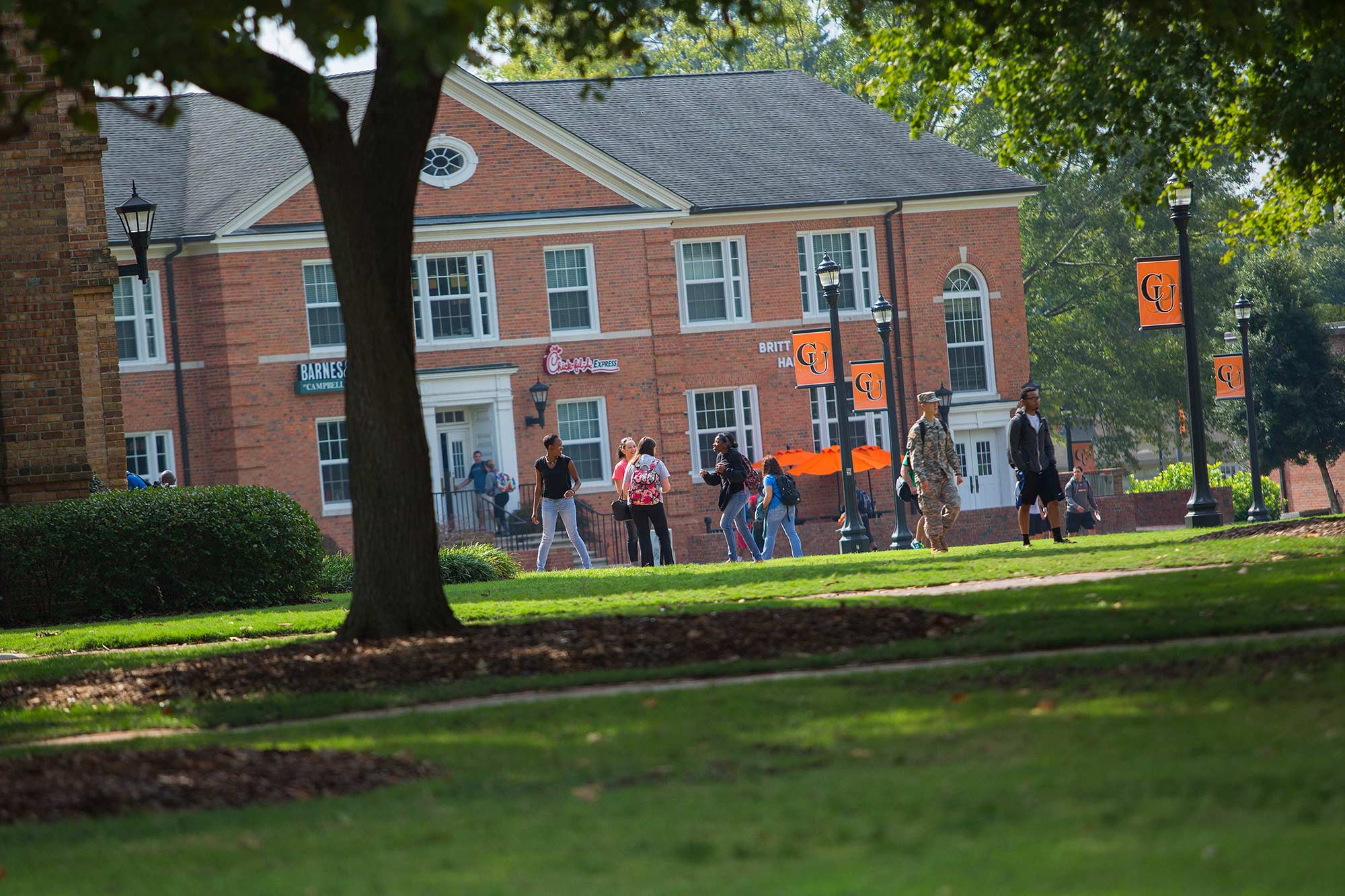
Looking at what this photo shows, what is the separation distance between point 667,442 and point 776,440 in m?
2.60

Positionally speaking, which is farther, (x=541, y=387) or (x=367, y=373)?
(x=541, y=387)

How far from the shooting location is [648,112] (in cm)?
3991

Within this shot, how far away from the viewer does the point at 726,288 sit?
36.8 metres

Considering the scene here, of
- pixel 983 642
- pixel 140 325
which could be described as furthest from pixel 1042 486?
pixel 140 325

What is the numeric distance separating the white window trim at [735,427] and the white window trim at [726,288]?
4.61 feet

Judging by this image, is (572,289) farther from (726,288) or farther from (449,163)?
(449,163)

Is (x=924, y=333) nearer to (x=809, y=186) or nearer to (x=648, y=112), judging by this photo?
(x=809, y=186)

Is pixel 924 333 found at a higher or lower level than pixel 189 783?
higher

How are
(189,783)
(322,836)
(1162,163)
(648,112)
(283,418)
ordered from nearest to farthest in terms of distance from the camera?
1. (322,836)
2. (189,783)
3. (1162,163)
4. (283,418)
5. (648,112)

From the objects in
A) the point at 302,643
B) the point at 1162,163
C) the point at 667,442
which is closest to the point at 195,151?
the point at 667,442

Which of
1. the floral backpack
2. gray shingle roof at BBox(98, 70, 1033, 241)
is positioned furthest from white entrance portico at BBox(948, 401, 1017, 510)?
the floral backpack

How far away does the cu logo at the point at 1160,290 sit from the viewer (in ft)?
73.2

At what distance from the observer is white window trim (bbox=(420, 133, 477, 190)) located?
3475 cm

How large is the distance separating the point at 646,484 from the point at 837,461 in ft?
41.5
